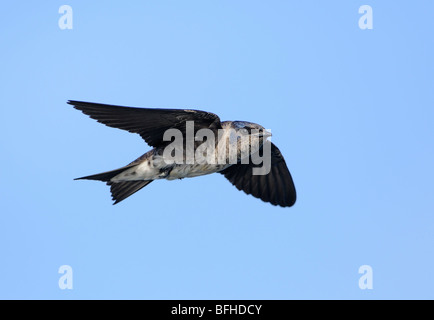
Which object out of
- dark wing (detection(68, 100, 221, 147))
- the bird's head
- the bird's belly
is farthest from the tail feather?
the bird's head

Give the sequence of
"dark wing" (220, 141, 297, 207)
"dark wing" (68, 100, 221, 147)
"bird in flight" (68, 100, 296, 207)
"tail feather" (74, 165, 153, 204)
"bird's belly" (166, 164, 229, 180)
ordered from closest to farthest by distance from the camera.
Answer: "dark wing" (68, 100, 221, 147)
"bird in flight" (68, 100, 296, 207)
"bird's belly" (166, 164, 229, 180)
"tail feather" (74, 165, 153, 204)
"dark wing" (220, 141, 297, 207)

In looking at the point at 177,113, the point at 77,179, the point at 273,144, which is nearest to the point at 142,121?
the point at 177,113

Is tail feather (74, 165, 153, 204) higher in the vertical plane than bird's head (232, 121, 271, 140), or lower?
lower

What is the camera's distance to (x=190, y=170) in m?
9.45

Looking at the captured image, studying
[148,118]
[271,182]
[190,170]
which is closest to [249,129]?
[190,170]

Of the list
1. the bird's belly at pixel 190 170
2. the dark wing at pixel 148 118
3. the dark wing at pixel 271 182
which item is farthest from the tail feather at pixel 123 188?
the dark wing at pixel 271 182

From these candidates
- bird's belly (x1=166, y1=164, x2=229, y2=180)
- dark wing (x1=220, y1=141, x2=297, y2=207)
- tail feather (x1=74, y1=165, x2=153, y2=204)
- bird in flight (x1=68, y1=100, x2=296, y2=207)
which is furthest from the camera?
dark wing (x1=220, y1=141, x2=297, y2=207)

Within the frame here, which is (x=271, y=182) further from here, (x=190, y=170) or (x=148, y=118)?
(x=148, y=118)

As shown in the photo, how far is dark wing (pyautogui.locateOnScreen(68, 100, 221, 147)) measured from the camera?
8.55 m

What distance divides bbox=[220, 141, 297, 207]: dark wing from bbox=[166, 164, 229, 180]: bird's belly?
121 centimetres

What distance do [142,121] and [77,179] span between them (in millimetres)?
1048

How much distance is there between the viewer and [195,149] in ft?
30.8

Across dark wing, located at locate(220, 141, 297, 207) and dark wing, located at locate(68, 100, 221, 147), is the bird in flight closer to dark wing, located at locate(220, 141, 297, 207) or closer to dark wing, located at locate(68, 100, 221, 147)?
dark wing, located at locate(68, 100, 221, 147)

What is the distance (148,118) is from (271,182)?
2766mm
